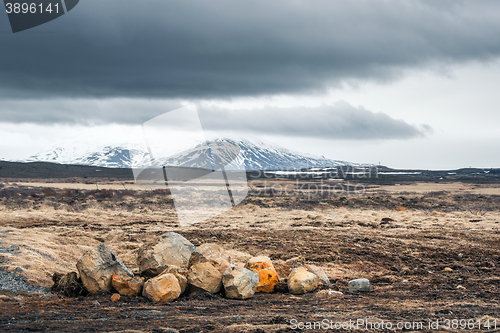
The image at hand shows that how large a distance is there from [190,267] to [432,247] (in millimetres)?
10056

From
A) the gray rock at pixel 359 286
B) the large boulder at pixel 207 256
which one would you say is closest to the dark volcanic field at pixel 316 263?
the gray rock at pixel 359 286

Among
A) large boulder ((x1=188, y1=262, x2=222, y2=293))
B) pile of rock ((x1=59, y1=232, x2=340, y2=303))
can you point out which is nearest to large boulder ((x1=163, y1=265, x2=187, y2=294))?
pile of rock ((x1=59, y1=232, x2=340, y2=303))

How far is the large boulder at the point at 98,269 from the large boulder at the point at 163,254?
692 millimetres

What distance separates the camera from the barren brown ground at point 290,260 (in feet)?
20.5

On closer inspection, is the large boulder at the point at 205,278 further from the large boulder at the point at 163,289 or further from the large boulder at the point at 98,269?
the large boulder at the point at 98,269

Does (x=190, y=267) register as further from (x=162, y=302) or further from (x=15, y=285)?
(x=15, y=285)

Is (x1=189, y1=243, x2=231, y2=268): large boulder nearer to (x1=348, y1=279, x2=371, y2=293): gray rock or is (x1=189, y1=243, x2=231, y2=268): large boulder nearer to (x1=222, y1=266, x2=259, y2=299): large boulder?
(x1=222, y1=266, x2=259, y2=299): large boulder

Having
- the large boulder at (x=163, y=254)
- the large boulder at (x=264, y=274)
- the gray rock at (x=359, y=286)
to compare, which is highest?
the large boulder at (x=163, y=254)

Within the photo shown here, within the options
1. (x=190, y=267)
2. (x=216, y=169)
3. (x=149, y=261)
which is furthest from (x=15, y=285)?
(x=216, y=169)

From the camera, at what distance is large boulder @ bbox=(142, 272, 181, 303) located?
7.57 m

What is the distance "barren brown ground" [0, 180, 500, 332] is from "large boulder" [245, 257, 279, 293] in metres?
0.32

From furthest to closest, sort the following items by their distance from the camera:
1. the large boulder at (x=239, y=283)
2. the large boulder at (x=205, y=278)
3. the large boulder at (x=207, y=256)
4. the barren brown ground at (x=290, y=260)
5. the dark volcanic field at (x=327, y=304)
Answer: the large boulder at (x=207, y=256)
the large boulder at (x=205, y=278)
the large boulder at (x=239, y=283)
the barren brown ground at (x=290, y=260)
the dark volcanic field at (x=327, y=304)

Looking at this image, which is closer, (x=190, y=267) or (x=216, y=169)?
(x=190, y=267)

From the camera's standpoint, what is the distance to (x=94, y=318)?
6.18 metres
